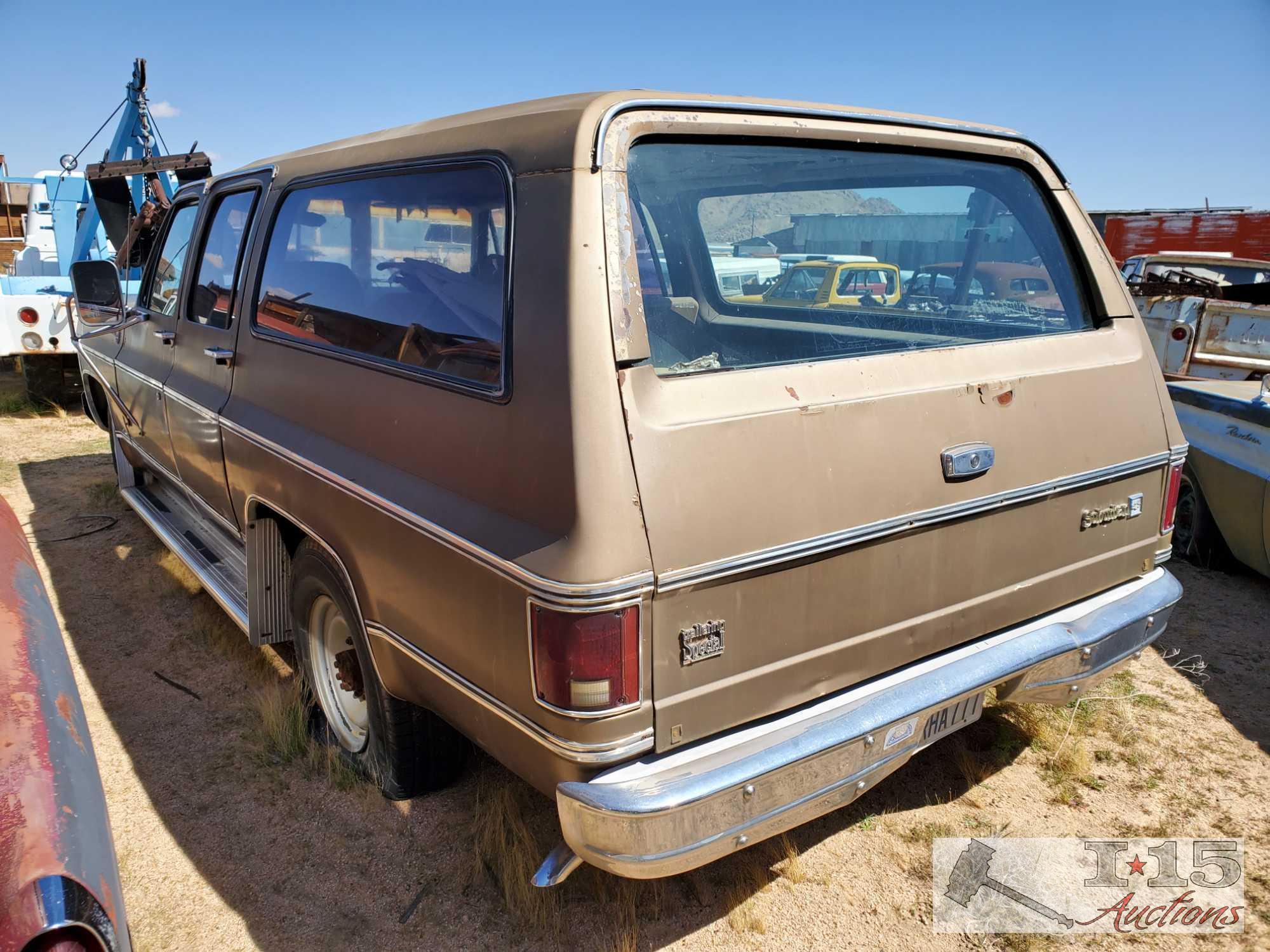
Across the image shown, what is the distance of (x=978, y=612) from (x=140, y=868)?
8.57ft

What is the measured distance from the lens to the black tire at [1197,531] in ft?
15.8

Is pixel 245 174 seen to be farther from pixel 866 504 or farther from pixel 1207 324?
pixel 1207 324

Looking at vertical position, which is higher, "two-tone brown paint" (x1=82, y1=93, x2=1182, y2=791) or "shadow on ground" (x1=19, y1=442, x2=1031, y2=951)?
"two-tone brown paint" (x1=82, y1=93, x2=1182, y2=791)

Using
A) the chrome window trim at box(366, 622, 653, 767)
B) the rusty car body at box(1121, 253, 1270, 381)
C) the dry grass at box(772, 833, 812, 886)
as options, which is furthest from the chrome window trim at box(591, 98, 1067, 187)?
the rusty car body at box(1121, 253, 1270, 381)

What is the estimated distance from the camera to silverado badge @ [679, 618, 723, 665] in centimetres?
194

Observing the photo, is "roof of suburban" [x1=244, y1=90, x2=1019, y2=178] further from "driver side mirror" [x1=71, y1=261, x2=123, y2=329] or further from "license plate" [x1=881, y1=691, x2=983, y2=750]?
"driver side mirror" [x1=71, y1=261, x2=123, y2=329]

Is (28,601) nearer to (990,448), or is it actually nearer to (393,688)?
(393,688)

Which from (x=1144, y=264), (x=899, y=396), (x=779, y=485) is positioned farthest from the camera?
(x=1144, y=264)

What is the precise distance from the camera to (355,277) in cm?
274

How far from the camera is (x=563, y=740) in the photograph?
1893mm

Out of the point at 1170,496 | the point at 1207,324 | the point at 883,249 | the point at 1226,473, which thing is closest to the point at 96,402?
Result: the point at 883,249

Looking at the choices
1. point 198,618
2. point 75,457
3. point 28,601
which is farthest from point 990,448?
point 75,457

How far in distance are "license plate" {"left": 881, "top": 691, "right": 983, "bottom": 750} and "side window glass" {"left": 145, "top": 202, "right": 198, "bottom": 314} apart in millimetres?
3584

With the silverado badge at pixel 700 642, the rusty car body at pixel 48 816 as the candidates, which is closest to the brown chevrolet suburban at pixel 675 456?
the silverado badge at pixel 700 642
